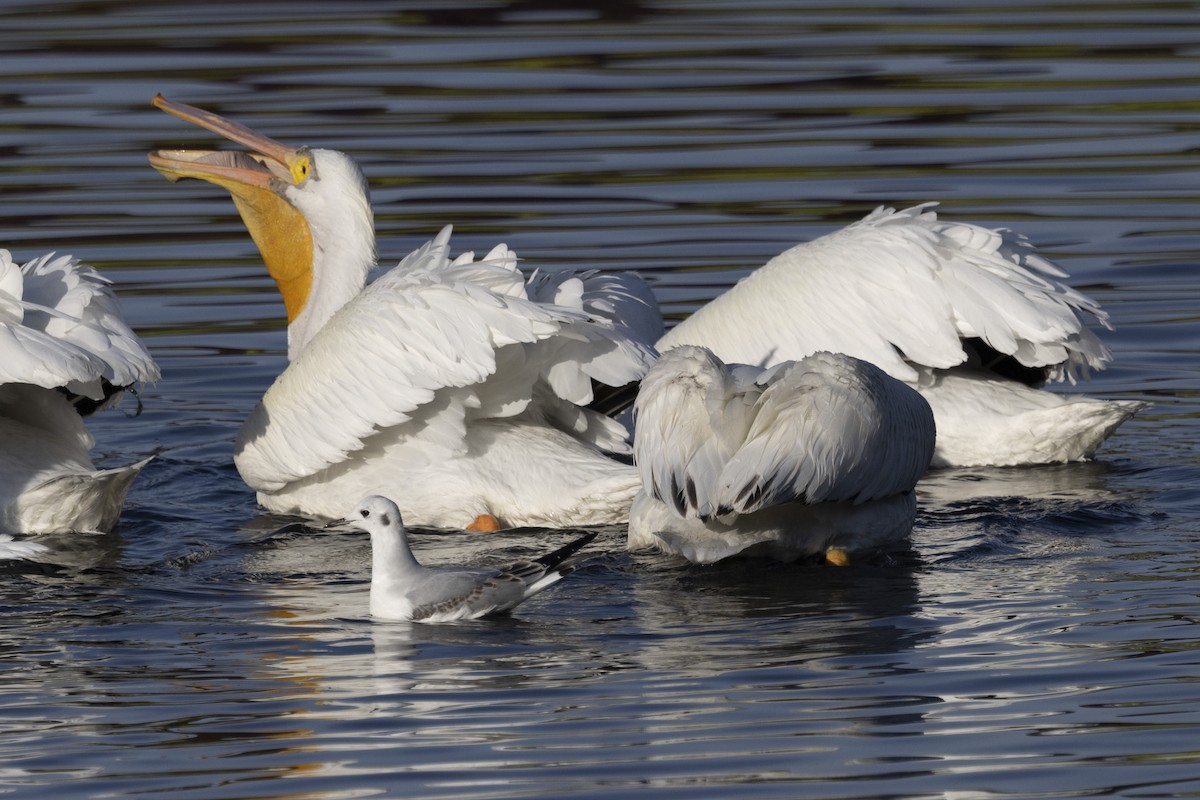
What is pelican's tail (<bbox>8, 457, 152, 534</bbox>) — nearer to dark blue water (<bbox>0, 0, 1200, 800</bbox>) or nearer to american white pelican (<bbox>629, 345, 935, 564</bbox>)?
dark blue water (<bbox>0, 0, 1200, 800</bbox>)

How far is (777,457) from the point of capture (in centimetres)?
594

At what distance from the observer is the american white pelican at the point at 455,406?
672cm

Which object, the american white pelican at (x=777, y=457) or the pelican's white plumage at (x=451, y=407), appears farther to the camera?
the pelican's white plumage at (x=451, y=407)

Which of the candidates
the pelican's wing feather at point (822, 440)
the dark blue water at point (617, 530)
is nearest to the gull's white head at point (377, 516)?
the dark blue water at point (617, 530)

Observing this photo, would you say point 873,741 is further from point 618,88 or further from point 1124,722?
point 618,88

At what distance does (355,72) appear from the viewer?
1505 cm

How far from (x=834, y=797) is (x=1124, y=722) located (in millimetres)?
807

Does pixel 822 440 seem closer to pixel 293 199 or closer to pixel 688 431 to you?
pixel 688 431

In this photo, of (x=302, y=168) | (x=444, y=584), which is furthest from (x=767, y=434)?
(x=302, y=168)

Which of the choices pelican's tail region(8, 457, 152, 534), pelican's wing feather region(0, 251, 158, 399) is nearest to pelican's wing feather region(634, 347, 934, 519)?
pelican's wing feather region(0, 251, 158, 399)

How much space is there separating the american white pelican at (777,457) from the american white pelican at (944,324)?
0.95 metres

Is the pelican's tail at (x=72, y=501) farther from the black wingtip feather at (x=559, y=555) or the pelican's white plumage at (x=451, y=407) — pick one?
the black wingtip feather at (x=559, y=555)

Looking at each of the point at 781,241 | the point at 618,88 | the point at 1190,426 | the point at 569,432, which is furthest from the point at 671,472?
the point at 618,88

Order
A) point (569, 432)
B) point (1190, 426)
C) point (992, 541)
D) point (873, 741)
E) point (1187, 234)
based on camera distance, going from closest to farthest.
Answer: point (873, 741) < point (992, 541) < point (569, 432) < point (1190, 426) < point (1187, 234)
